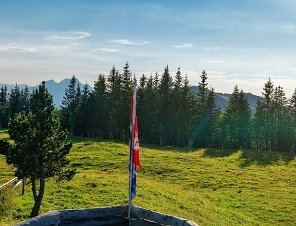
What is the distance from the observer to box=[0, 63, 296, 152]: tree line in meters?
92.7

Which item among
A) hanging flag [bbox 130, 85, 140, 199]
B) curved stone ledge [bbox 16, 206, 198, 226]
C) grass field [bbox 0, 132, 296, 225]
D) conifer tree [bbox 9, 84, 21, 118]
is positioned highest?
conifer tree [bbox 9, 84, 21, 118]

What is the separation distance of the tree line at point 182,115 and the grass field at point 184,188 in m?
27.2

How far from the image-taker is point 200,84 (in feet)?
329

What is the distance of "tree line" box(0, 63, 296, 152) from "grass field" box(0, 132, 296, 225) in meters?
27.2

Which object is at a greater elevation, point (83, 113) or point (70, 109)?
point (70, 109)

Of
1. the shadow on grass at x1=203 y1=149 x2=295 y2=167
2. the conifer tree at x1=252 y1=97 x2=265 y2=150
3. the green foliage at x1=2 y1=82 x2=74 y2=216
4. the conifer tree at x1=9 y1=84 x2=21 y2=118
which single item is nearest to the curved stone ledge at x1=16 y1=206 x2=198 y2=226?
the green foliage at x1=2 y1=82 x2=74 y2=216

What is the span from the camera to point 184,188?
41906 mm

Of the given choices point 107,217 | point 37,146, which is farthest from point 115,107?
point 107,217

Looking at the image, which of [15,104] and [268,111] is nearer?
[268,111]

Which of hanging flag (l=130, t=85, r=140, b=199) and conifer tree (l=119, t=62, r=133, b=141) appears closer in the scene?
hanging flag (l=130, t=85, r=140, b=199)

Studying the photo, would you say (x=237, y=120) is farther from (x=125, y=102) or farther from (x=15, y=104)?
(x=15, y=104)

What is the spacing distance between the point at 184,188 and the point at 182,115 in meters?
50.3

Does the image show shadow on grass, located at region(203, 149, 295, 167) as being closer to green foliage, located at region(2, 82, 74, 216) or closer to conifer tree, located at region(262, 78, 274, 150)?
conifer tree, located at region(262, 78, 274, 150)

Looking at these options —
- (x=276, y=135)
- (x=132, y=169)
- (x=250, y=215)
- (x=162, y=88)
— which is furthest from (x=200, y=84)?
(x=132, y=169)
